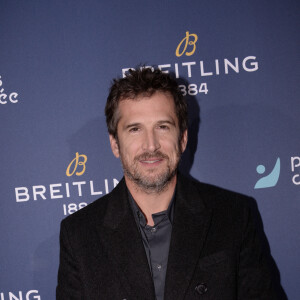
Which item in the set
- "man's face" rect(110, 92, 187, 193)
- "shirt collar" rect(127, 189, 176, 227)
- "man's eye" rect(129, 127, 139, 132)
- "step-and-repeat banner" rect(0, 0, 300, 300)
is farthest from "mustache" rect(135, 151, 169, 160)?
"step-and-repeat banner" rect(0, 0, 300, 300)

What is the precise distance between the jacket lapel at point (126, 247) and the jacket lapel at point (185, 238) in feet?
0.37

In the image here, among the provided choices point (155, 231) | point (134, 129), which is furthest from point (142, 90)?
point (155, 231)

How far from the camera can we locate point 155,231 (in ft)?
4.92

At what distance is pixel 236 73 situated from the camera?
1863mm

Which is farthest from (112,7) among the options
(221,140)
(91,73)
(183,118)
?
(221,140)

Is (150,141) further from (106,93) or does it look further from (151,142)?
(106,93)

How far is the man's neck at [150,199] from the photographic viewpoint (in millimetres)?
1570

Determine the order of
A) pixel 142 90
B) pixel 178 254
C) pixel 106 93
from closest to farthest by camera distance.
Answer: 1. pixel 178 254
2. pixel 142 90
3. pixel 106 93

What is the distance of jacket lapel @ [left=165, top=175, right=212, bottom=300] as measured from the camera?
1.37 metres

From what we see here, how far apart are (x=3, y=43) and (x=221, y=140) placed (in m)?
1.50

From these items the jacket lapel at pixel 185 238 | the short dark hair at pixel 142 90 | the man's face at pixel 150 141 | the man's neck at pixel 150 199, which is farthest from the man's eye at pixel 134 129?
the jacket lapel at pixel 185 238

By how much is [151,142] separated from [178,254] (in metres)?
0.55

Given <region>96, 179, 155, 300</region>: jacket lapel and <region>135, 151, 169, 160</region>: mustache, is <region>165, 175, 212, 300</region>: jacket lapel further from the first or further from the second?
<region>135, 151, 169, 160</region>: mustache

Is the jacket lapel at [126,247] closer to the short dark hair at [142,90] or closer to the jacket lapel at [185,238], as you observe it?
the jacket lapel at [185,238]
